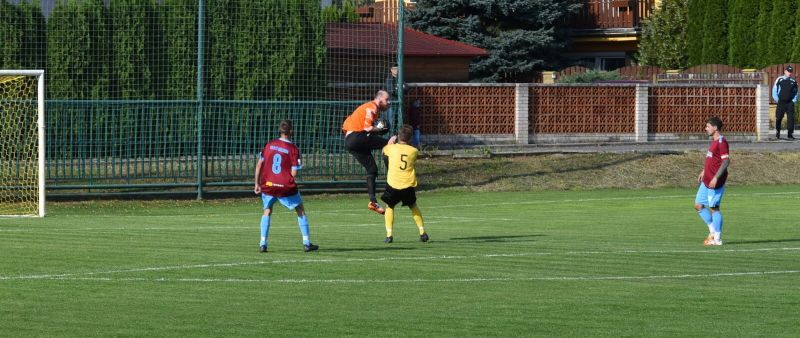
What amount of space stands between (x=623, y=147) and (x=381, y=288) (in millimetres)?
26680

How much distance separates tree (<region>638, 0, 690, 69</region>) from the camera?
184 ft

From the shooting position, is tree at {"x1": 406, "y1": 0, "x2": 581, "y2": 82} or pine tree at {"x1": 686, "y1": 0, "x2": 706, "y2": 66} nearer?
tree at {"x1": 406, "y1": 0, "x2": 581, "y2": 82}

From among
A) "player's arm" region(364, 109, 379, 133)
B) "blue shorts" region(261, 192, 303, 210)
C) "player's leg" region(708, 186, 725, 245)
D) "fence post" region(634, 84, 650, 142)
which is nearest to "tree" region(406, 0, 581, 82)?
"fence post" region(634, 84, 650, 142)

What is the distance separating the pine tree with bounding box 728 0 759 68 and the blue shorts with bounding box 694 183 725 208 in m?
36.4

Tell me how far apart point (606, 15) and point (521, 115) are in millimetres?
20759

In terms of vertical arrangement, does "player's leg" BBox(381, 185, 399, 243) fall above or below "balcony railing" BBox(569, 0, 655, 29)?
below

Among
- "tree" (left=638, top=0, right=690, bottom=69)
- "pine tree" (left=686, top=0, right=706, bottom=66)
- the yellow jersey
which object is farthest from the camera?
"tree" (left=638, top=0, right=690, bottom=69)

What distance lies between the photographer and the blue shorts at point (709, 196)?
1861cm

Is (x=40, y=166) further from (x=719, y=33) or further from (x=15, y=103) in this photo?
(x=719, y=33)

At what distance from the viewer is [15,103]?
27.5 metres

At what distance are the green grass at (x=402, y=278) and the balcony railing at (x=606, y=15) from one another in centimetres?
3645

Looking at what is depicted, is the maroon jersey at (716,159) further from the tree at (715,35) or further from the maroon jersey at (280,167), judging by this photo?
the tree at (715,35)

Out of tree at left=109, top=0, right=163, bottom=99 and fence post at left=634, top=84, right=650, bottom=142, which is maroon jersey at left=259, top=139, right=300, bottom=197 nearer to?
tree at left=109, top=0, right=163, bottom=99

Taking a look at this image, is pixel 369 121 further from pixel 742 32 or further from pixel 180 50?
pixel 742 32
